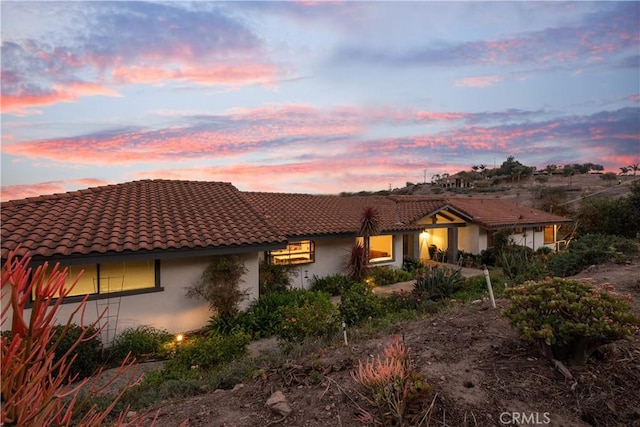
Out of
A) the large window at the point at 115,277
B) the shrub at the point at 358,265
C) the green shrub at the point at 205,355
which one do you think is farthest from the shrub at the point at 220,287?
the shrub at the point at 358,265

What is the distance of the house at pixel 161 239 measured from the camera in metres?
8.05

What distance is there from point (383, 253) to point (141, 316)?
40.3 feet

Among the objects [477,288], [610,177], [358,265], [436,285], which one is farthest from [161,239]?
[610,177]

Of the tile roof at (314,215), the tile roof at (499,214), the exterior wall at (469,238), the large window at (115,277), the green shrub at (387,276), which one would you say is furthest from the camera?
the exterior wall at (469,238)

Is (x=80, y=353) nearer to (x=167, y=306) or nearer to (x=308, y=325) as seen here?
(x=167, y=306)

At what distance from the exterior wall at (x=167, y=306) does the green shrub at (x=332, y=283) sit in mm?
4126

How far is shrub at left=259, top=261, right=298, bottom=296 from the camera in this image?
11.8 meters

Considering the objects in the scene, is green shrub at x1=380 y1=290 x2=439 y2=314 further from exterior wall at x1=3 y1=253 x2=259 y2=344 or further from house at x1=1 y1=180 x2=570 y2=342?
exterior wall at x1=3 y1=253 x2=259 y2=344

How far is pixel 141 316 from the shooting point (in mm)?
8719

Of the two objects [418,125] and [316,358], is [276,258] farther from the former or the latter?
[418,125]

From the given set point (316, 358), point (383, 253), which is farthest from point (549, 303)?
point (383, 253)

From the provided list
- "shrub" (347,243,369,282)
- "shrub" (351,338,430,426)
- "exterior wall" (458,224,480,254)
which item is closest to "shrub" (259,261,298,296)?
"shrub" (347,243,369,282)

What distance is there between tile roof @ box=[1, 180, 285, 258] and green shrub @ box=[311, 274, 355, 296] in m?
3.72

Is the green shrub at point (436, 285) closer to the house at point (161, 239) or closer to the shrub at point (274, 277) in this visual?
the house at point (161, 239)
